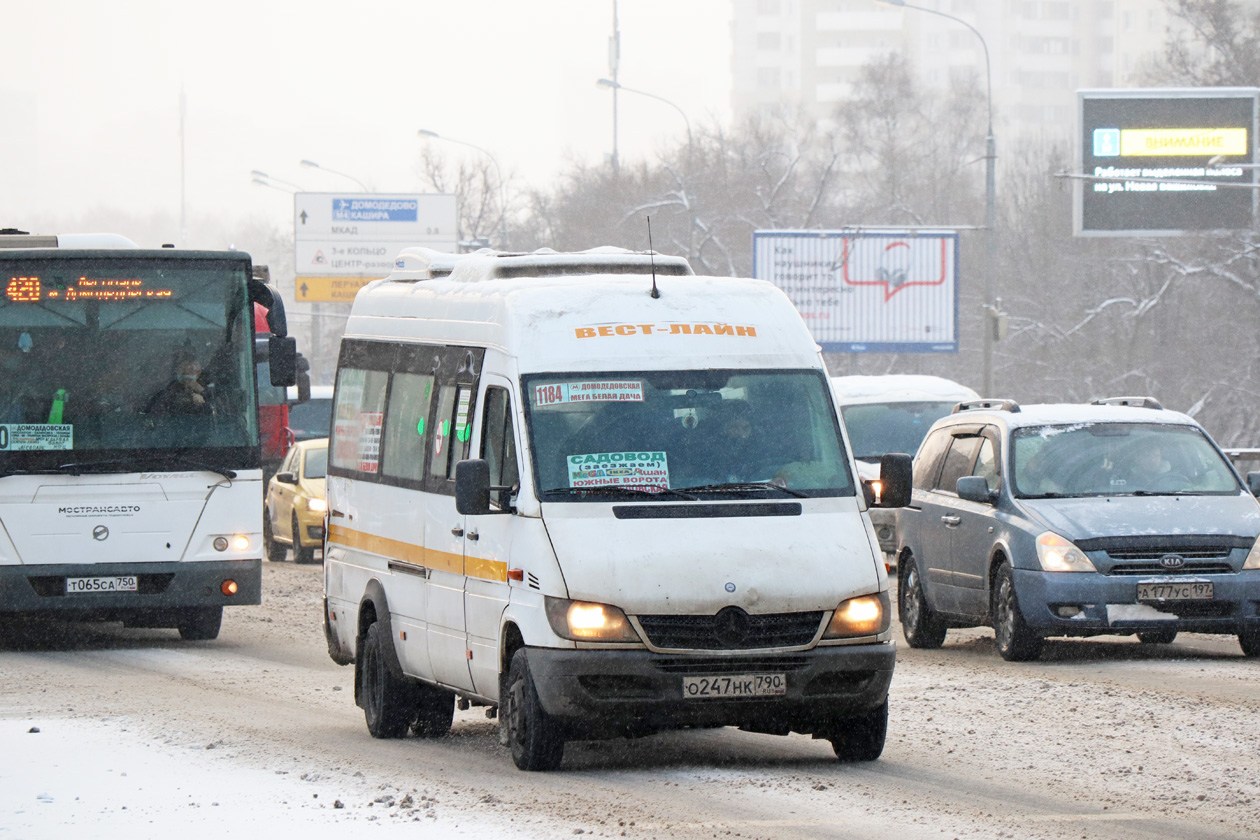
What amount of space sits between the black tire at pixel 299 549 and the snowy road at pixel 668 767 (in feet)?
45.0

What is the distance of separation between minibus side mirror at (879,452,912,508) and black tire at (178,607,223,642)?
327 inches

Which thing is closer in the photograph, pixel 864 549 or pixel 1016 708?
pixel 864 549

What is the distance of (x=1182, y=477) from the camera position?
1474 centimetres

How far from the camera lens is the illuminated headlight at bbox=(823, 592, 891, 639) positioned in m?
9.08

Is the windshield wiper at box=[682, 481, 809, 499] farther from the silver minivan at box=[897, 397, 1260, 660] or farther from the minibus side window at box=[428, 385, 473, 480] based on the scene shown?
the silver minivan at box=[897, 397, 1260, 660]

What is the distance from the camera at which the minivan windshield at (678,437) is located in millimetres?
9344

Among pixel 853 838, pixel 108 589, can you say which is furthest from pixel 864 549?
pixel 108 589

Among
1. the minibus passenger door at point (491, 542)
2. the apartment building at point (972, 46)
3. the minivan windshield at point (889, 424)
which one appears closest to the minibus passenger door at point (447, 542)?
the minibus passenger door at point (491, 542)

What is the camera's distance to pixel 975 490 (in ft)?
48.1

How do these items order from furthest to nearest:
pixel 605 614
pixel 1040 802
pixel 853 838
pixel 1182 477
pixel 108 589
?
pixel 108 589, pixel 1182 477, pixel 605 614, pixel 1040 802, pixel 853 838

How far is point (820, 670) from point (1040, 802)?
45.0 inches

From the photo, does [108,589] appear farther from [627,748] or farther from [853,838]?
[853,838]

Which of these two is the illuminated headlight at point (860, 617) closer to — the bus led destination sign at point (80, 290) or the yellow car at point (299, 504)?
the bus led destination sign at point (80, 290)

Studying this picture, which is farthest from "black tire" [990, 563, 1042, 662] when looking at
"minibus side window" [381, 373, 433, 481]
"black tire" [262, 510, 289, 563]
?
"black tire" [262, 510, 289, 563]
